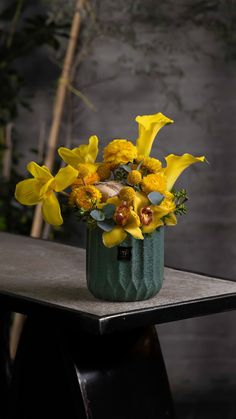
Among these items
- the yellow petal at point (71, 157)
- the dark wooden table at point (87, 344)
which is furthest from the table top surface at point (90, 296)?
the yellow petal at point (71, 157)

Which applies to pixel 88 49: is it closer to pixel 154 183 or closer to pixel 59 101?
pixel 59 101

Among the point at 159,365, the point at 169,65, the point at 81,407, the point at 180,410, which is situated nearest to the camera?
the point at 81,407

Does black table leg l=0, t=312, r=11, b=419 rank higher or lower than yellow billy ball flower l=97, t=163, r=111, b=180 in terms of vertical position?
lower

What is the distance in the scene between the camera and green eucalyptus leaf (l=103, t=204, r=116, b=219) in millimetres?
2207

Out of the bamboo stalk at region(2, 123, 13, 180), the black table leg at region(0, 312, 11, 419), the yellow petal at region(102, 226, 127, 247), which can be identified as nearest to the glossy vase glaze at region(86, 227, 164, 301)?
the yellow petal at region(102, 226, 127, 247)

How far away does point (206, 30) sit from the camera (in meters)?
4.48

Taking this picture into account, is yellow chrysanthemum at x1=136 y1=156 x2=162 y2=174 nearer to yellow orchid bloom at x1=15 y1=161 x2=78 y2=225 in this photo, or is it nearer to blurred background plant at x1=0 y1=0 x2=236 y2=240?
yellow orchid bloom at x1=15 y1=161 x2=78 y2=225

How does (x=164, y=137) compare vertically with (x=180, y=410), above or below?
above

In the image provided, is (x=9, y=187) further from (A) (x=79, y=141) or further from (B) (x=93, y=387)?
(B) (x=93, y=387)

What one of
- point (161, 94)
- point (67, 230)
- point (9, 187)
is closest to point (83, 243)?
point (67, 230)

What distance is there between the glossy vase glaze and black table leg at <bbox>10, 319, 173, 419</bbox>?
8.9 inches

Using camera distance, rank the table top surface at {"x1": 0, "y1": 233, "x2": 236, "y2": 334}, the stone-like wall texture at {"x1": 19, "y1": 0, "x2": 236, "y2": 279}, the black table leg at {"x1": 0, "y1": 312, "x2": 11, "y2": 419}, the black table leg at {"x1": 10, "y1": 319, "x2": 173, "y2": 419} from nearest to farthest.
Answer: the table top surface at {"x1": 0, "y1": 233, "x2": 236, "y2": 334}, the black table leg at {"x1": 10, "y1": 319, "x2": 173, "y2": 419}, the black table leg at {"x1": 0, "y1": 312, "x2": 11, "y2": 419}, the stone-like wall texture at {"x1": 19, "y1": 0, "x2": 236, "y2": 279}

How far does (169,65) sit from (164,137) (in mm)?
358

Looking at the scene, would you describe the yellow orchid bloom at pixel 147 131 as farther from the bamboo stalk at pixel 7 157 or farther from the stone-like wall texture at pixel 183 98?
the bamboo stalk at pixel 7 157
